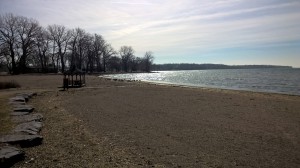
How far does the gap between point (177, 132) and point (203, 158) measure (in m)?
2.45

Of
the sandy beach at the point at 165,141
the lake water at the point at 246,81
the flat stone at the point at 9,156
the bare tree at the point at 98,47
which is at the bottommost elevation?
the lake water at the point at 246,81

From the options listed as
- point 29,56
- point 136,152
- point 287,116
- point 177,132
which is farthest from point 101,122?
point 29,56

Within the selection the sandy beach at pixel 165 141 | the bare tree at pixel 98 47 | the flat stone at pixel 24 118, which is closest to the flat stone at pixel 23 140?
the sandy beach at pixel 165 141

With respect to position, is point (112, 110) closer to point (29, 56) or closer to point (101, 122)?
point (101, 122)

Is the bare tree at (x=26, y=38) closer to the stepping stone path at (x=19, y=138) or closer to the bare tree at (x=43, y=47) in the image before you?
the bare tree at (x=43, y=47)

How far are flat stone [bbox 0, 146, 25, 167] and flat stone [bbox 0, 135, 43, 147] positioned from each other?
0.52m

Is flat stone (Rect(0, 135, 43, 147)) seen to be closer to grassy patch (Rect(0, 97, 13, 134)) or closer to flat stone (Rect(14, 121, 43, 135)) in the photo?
flat stone (Rect(14, 121, 43, 135))

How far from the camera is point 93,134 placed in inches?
331

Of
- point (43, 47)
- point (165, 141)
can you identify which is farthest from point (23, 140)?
point (43, 47)

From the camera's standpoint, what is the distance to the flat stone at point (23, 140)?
6659 mm

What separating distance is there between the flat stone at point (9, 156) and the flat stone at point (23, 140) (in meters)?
0.52

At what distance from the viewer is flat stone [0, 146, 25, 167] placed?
5.47 m

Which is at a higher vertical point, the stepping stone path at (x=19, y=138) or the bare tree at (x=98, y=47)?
the bare tree at (x=98, y=47)

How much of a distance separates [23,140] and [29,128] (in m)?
1.38
